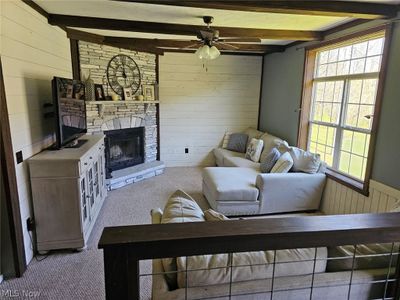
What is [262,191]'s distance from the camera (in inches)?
137

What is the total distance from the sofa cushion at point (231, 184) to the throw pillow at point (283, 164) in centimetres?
32

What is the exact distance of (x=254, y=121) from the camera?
6.03m

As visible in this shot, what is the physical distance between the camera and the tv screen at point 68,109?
108 inches

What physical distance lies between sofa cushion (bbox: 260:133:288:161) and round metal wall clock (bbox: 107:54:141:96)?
8.43 feet

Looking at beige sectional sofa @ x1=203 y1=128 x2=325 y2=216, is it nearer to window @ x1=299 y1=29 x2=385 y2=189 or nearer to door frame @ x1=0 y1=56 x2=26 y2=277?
window @ x1=299 y1=29 x2=385 y2=189

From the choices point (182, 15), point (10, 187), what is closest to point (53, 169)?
point (10, 187)

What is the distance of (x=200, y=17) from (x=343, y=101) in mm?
2129

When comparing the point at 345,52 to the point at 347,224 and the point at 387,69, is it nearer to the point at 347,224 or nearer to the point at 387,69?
the point at 387,69

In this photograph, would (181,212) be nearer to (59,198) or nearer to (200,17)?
(59,198)

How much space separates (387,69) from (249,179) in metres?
2.00

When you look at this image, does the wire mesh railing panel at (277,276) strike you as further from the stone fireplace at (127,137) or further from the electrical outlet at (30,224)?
the stone fireplace at (127,137)

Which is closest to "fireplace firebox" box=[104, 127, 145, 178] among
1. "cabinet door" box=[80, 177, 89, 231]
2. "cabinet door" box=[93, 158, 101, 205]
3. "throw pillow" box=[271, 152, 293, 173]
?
"cabinet door" box=[93, 158, 101, 205]

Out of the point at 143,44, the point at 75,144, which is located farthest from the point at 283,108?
the point at 75,144

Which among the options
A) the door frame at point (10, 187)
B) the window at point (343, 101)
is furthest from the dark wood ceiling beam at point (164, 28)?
the door frame at point (10, 187)
